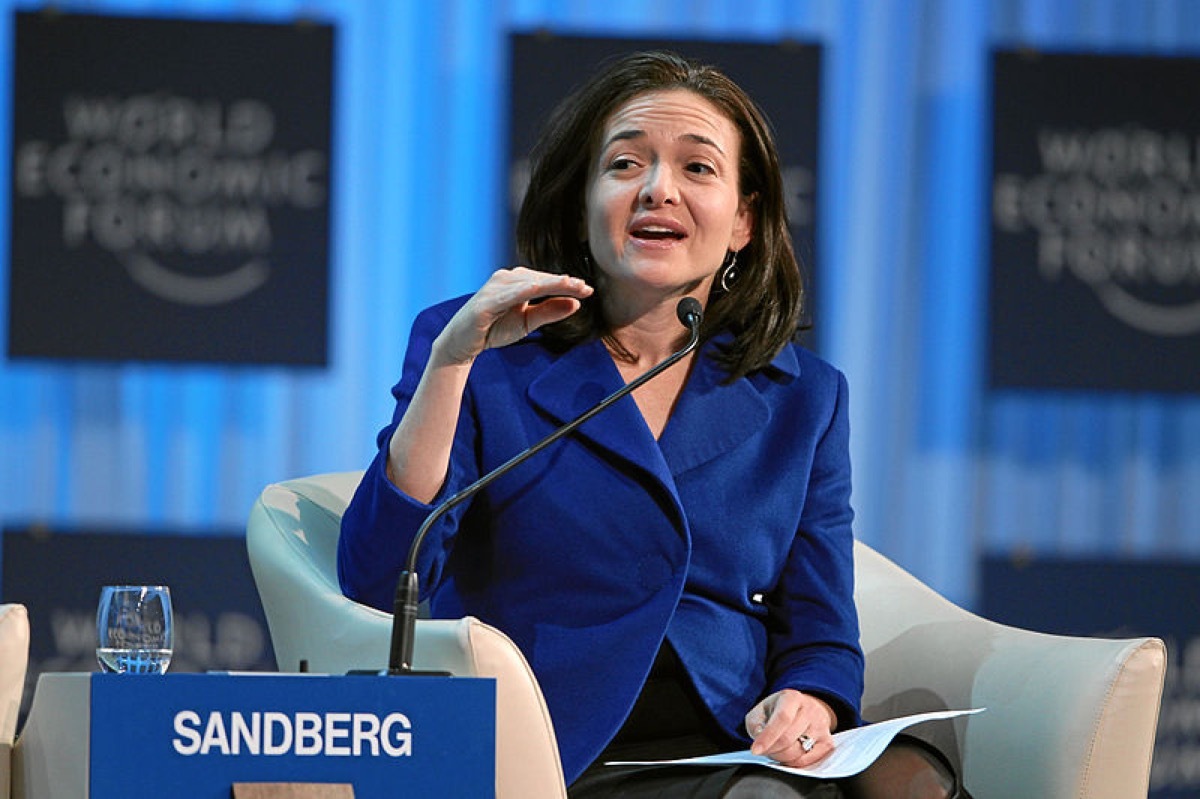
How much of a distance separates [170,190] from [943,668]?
2340mm

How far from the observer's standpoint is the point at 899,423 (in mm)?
4133

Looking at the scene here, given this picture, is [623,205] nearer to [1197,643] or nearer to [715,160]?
[715,160]

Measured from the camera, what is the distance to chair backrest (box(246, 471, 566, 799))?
5.49 ft

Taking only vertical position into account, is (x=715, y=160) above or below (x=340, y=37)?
below

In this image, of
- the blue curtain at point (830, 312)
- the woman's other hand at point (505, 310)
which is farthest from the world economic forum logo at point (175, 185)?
the woman's other hand at point (505, 310)

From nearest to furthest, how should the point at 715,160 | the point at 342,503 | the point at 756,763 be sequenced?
the point at 756,763
the point at 715,160
the point at 342,503

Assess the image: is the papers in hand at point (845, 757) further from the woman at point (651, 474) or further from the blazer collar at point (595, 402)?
the blazer collar at point (595, 402)

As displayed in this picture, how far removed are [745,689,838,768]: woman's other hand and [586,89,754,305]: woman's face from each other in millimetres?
560

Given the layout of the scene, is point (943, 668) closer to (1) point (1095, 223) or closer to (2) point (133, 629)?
(2) point (133, 629)

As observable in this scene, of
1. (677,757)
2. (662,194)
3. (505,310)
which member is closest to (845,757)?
(677,757)

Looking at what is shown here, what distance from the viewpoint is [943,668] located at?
2377mm

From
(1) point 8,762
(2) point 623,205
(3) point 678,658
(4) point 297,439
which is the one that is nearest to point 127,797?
(1) point 8,762

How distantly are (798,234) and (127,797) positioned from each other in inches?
113

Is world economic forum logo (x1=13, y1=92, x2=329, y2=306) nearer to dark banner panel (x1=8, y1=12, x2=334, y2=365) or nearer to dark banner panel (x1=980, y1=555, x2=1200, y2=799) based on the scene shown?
dark banner panel (x1=8, y1=12, x2=334, y2=365)
